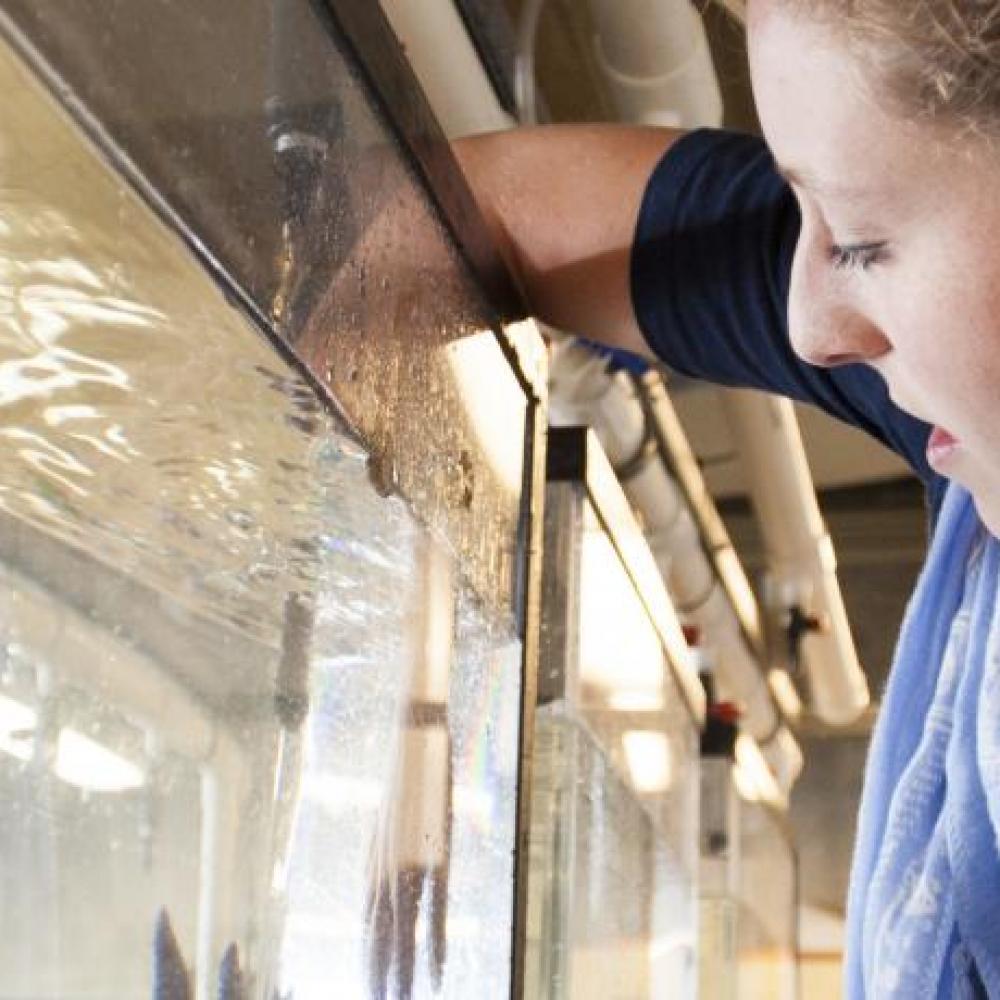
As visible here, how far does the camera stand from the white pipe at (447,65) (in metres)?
1.00

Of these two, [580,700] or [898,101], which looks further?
[580,700]

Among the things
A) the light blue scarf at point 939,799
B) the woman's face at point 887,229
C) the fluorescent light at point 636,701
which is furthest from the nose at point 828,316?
the fluorescent light at point 636,701

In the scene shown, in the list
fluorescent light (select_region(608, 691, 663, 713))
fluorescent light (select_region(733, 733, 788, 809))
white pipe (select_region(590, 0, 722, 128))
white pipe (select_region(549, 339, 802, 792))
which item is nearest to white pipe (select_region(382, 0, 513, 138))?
white pipe (select_region(590, 0, 722, 128))

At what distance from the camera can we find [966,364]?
59 cm

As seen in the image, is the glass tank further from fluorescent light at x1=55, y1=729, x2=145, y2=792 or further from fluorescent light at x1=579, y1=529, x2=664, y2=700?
fluorescent light at x1=55, y1=729, x2=145, y2=792

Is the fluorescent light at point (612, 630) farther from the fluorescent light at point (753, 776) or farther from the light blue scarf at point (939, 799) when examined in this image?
the fluorescent light at point (753, 776)

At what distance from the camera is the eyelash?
0.60 metres

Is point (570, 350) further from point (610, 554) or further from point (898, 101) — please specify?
point (898, 101)

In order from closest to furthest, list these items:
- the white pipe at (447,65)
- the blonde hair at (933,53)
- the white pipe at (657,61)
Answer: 1. the blonde hair at (933,53)
2. the white pipe at (447,65)
3. the white pipe at (657,61)

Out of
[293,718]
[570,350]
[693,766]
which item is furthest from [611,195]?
[693,766]

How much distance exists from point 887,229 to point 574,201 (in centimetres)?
27

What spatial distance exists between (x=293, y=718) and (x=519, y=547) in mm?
221

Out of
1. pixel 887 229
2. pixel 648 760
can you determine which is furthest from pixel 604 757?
pixel 887 229

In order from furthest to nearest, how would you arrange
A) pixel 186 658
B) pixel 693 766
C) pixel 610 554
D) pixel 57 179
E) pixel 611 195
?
pixel 693 766
pixel 610 554
pixel 611 195
pixel 186 658
pixel 57 179
